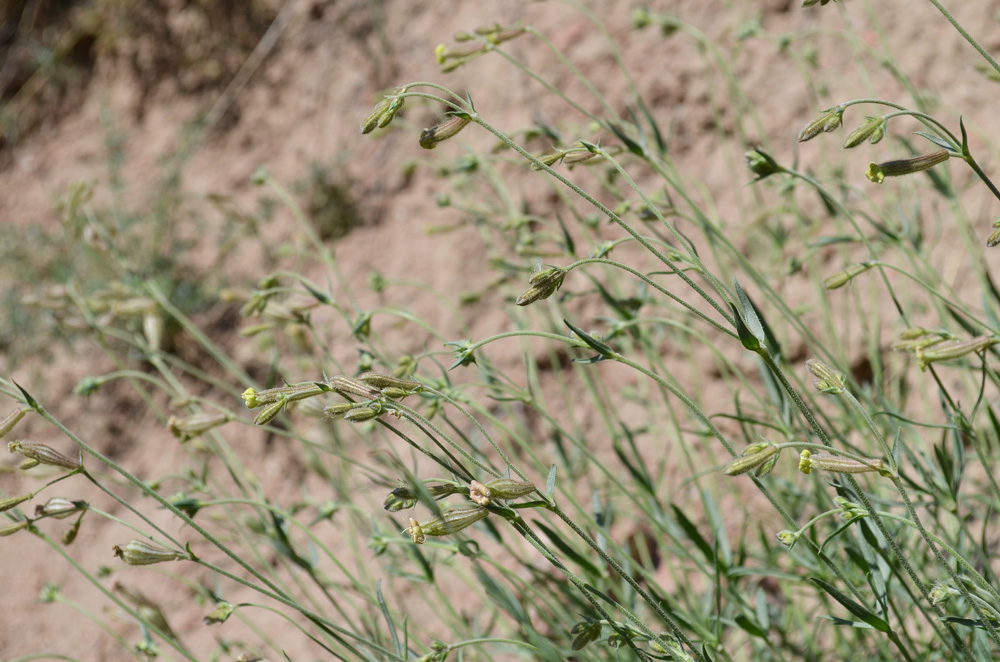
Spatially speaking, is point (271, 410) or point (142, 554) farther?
point (142, 554)

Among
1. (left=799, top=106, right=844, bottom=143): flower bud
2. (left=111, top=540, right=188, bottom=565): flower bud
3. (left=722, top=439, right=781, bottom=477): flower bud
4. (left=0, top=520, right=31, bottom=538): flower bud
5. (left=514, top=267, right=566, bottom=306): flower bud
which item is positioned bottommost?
(left=722, top=439, right=781, bottom=477): flower bud

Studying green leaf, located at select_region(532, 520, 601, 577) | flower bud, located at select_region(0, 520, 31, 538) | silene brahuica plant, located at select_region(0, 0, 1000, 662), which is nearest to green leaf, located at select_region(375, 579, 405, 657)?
silene brahuica plant, located at select_region(0, 0, 1000, 662)

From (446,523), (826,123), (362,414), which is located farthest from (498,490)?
(826,123)

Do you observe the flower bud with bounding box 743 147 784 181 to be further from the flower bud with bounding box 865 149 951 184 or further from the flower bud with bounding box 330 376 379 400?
the flower bud with bounding box 330 376 379 400

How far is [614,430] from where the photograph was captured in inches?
100

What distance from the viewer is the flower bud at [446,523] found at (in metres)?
1.38

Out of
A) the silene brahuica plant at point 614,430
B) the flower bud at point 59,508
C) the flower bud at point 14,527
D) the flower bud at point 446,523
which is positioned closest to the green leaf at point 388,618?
the silene brahuica plant at point 614,430

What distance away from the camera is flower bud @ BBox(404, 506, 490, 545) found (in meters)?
1.38

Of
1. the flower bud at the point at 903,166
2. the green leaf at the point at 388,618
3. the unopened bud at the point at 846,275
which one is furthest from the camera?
the unopened bud at the point at 846,275

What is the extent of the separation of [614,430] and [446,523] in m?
1.24

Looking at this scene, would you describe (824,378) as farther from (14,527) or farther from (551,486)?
(14,527)

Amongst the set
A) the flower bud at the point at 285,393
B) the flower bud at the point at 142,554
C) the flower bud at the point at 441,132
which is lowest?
the flower bud at the point at 142,554

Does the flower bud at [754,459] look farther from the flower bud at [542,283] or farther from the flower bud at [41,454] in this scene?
the flower bud at [41,454]

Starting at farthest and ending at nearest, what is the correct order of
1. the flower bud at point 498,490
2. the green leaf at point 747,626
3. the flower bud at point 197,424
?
1. the flower bud at point 197,424
2. the green leaf at point 747,626
3. the flower bud at point 498,490
